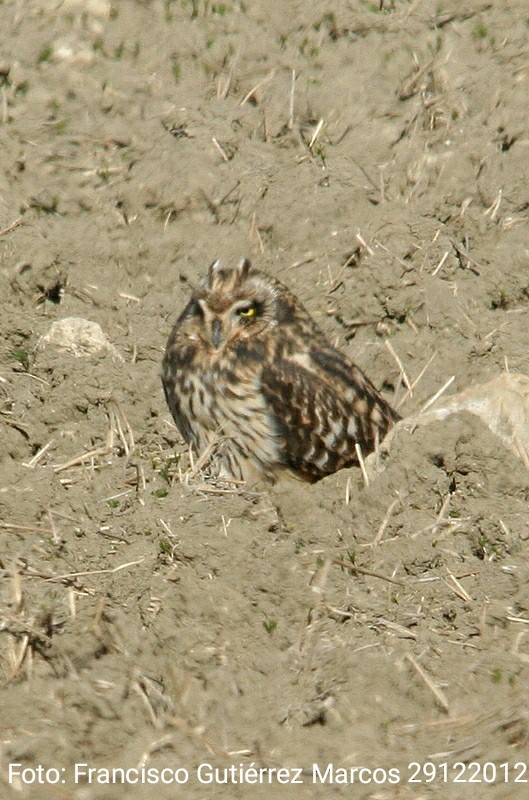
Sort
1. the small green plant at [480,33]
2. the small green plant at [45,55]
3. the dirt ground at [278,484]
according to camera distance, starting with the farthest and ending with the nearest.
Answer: the small green plant at [480,33] < the small green plant at [45,55] < the dirt ground at [278,484]

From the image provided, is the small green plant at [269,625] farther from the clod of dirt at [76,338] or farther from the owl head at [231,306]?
the clod of dirt at [76,338]

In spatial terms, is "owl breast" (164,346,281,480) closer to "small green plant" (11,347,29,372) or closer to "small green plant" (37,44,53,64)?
"small green plant" (11,347,29,372)

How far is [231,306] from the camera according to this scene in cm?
672

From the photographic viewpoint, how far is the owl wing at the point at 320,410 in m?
6.75

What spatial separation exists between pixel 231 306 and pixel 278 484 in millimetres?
926

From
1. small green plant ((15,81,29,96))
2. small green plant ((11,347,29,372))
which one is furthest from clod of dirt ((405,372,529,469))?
small green plant ((15,81,29,96))

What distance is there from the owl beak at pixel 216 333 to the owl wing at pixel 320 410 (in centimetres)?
29

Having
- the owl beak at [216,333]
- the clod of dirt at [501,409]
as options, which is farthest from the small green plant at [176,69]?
the clod of dirt at [501,409]

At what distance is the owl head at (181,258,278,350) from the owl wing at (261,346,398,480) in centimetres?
24

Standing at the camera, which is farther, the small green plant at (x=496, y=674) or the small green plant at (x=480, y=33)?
the small green plant at (x=480, y=33)

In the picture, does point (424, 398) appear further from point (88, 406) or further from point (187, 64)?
point (187, 64)

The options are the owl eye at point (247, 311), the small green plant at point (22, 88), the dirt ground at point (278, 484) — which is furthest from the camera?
the small green plant at point (22, 88)

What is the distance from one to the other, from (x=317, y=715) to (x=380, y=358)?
290 cm

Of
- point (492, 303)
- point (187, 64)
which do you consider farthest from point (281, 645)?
point (187, 64)
